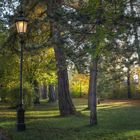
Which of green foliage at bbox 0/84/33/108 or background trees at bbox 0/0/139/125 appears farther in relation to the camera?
green foliage at bbox 0/84/33/108

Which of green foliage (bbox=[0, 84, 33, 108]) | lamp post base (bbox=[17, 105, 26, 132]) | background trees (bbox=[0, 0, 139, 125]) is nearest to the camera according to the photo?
background trees (bbox=[0, 0, 139, 125])

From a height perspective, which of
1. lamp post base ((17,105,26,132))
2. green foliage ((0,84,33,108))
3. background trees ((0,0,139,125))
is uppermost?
background trees ((0,0,139,125))

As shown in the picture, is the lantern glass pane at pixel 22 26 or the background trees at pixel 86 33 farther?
the lantern glass pane at pixel 22 26

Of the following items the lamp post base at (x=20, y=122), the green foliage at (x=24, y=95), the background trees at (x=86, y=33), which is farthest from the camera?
the green foliage at (x=24, y=95)

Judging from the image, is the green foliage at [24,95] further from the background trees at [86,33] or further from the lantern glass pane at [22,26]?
the lantern glass pane at [22,26]

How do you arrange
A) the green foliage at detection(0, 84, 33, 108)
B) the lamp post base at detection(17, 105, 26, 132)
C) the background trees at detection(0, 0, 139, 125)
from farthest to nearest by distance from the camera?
the green foliage at detection(0, 84, 33, 108)
the lamp post base at detection(17, 105, 26, 132)
the background trees at detection(0, 0, 139, 125)

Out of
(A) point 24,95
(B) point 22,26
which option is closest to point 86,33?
(B) point 22,26

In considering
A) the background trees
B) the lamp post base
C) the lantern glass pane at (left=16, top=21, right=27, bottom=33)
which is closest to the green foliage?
the background trees

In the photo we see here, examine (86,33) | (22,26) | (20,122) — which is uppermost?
(22,26)

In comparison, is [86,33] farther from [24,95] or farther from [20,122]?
[24,95]

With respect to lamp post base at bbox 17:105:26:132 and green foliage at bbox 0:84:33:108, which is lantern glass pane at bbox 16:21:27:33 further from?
green foliage at bbox 0:84:33:108

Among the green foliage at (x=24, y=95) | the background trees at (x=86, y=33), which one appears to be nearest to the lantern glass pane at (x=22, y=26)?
the background trees at (x=86, y=33)

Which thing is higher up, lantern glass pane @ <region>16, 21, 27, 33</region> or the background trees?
lantern glass pane @ <region>16, 21, 27, 33</region>

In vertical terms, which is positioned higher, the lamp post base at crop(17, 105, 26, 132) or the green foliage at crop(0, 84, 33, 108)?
the green foliage at crop(0, 84, 33, 108)
